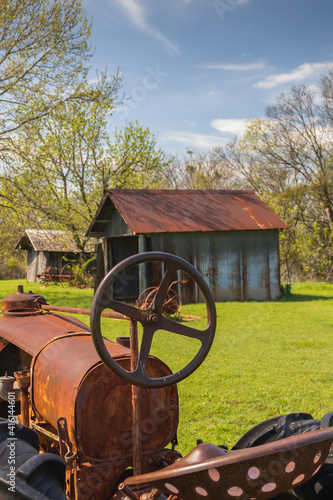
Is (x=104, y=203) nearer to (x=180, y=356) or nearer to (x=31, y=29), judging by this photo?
(x=31, y=29)

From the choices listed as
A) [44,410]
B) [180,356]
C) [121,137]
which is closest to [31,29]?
[121,137]

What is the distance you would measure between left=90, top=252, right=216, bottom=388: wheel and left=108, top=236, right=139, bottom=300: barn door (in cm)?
1541

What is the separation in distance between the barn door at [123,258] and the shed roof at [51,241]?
→ 8.34 metres

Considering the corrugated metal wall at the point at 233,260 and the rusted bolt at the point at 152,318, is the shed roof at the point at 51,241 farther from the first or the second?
the rusted bolt at the point at 152,318

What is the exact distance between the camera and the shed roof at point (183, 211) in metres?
14.6

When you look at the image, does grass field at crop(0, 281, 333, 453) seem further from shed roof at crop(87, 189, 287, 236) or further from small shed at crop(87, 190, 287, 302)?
shed roof at crop(87, 189, 287, 236)

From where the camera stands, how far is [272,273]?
52.0ft

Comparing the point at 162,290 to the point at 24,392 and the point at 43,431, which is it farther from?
the point at 24,392

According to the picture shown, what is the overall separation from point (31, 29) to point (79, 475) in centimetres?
1690

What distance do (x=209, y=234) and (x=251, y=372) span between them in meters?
8.88

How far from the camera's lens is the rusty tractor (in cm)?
141

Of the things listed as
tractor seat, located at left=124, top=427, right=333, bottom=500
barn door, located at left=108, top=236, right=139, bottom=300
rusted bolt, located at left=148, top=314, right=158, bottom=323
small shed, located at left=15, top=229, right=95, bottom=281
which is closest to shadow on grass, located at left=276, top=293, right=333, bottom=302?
barn door, located at left=108, top=236, right=139, bottom=300

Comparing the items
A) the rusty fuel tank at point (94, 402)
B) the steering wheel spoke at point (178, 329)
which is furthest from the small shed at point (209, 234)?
the steering wheel spoke at point (178, 329)

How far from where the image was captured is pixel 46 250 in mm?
30094
